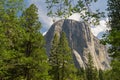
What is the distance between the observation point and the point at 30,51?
34594mm

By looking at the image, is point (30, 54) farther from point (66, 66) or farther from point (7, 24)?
point (66, 66)

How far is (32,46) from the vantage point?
114 ft

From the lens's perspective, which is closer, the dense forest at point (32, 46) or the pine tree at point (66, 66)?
the dense forest at point (32, 46)

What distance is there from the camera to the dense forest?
2258 centimetres

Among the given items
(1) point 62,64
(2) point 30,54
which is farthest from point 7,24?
(1) point 62,64

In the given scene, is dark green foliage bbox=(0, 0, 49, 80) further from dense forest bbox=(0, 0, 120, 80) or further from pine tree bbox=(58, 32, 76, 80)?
pine tree bbox=(58, 32, 76, 80)

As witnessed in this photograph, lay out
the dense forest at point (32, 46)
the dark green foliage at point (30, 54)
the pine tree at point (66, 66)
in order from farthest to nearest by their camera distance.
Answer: the pine tree at point (66, 66), the dark green foliage at point (30, 54), the dense forest at point (32, 46)

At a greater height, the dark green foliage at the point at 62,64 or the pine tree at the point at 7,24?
the pine tree at the point at 7,24

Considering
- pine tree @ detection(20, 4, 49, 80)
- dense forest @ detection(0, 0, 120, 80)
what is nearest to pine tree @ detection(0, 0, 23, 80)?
dense forest @ detection(0, 0, 120, 80)

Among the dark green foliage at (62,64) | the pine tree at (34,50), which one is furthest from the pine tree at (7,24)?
the dark green foliage at (62,64)

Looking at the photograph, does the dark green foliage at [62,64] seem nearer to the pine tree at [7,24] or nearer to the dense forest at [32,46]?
the dense forest at [32,46]

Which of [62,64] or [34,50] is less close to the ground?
[34,50]

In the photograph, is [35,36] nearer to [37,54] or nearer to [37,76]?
[37,54]

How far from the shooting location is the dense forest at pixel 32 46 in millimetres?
22578
